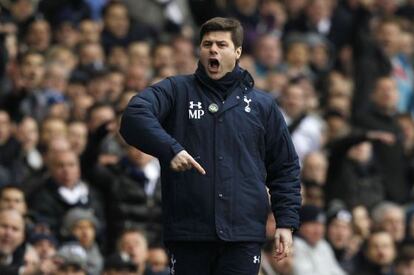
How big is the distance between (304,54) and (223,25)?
37.3ft

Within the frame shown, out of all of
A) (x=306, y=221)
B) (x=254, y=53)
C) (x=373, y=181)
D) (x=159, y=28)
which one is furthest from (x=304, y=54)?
(x=306, y=221)

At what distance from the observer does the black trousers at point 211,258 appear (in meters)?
8.87

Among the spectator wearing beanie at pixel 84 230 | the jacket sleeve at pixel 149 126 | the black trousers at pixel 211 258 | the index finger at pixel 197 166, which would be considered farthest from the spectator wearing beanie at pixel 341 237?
the index finger at pixel 197 166

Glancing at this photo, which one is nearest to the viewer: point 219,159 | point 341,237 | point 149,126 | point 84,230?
point 149,126

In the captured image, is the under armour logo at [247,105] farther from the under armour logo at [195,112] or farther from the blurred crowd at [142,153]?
the blurred crowd at [142,153]

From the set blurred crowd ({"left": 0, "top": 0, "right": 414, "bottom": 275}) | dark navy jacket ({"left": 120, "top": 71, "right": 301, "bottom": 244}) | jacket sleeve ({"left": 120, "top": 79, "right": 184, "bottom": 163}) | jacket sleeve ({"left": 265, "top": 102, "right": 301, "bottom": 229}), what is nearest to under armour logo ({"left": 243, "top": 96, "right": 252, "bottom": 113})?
Answer: dark navy jacket ({"left": 120, "top": 71, "right": 301, "bottom": 244})

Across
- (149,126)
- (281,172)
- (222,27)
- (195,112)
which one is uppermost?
(222,27)

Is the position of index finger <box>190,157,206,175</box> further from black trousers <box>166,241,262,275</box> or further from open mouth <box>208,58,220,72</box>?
open mouth <box>208,58,220,72</box>

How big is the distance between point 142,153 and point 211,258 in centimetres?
595

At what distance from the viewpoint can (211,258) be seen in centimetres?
890

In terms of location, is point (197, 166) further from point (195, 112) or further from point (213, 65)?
point (213, 65)

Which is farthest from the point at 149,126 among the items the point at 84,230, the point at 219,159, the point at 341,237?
the point at 341,237

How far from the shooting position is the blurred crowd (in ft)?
46.4

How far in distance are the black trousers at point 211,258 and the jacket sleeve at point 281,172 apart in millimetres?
288
